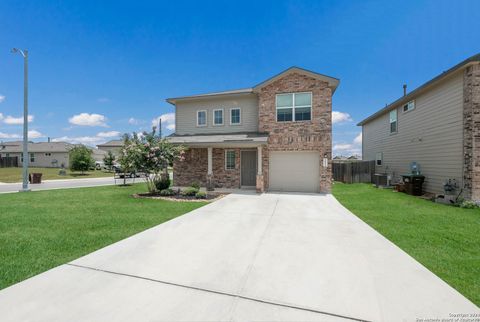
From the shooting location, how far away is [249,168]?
1306 cm

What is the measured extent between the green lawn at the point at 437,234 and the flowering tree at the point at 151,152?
344 inches

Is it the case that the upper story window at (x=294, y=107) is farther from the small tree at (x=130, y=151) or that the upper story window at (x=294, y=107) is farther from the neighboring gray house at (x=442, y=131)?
the small tree at (x=130, y=151)

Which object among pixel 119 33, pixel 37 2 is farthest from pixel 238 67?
pixel 37 2

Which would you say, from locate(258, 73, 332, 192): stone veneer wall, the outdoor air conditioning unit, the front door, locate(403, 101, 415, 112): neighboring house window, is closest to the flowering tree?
the front door

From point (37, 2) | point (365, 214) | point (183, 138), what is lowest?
point (365, 214)

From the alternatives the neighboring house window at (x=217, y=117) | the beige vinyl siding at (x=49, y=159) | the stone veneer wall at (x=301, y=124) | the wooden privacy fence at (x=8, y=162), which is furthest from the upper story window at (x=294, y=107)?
the wooden privacy fence at (x=8, y=162)

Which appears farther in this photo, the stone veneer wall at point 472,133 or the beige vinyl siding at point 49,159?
the beige vinyl siding at point 49,159

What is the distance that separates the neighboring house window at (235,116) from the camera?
44.1 feet

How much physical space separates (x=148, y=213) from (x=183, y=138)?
24.0 ft

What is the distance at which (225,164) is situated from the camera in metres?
13.3

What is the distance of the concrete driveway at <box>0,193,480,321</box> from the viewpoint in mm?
2410

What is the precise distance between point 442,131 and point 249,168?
396 inches

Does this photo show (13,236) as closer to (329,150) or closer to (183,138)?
(183,138)

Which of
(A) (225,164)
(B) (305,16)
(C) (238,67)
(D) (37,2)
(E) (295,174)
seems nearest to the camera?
(D) (37,2)
